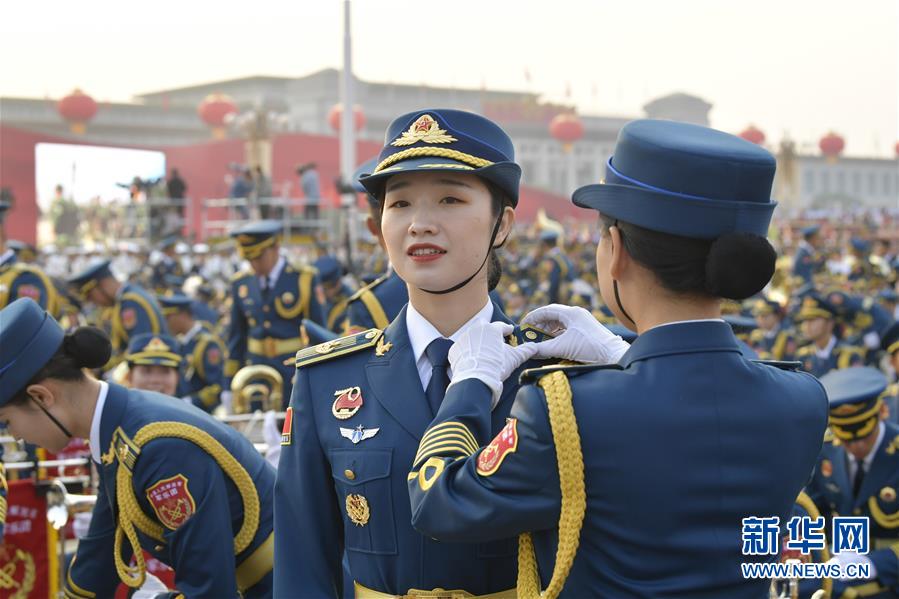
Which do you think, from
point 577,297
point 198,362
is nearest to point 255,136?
point 577,297

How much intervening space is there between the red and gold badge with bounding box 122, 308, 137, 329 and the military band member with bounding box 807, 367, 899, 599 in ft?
18.6

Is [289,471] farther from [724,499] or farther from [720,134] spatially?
[720,134]

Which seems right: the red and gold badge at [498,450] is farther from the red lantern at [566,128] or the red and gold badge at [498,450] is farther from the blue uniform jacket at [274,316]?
the red lantern at [566,128]

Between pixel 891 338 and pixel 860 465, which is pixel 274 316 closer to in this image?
pixel 891 338

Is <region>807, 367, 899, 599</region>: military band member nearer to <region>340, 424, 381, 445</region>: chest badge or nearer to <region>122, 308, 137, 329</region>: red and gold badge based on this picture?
<region>340, 424, 381, 445</region>: chest badge

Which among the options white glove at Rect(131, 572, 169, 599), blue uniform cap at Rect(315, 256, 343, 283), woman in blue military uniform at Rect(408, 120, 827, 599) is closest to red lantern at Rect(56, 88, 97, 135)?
blue uniform cap at Rect(315, 256, 343, 283)

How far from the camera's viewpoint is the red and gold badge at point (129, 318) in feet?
27.7

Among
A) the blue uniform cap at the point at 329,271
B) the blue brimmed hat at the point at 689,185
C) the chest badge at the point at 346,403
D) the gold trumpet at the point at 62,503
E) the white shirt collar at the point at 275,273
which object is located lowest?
the gold trumpet at the point at 62,503

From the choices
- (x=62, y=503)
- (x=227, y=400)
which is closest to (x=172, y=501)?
(x=62, y=503)

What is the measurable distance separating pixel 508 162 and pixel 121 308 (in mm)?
6756

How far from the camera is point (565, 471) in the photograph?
6.21 feet

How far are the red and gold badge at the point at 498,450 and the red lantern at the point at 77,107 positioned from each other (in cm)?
3913

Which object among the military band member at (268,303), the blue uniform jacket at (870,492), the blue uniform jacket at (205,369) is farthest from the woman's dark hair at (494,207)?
the blue uniform jacket at (205,369)

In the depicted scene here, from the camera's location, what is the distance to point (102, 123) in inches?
1720
